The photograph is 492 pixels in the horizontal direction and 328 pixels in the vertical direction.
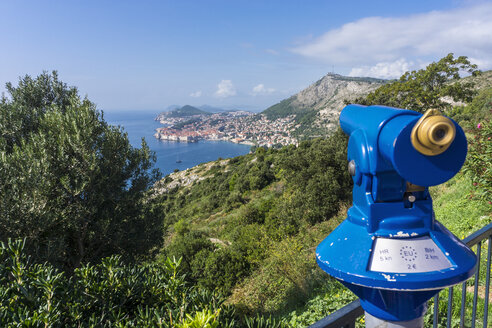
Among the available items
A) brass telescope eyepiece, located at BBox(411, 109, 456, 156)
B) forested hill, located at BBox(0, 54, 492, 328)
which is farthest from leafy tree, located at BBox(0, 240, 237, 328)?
brass telescope eyepiece, located at BBox(411, 109, 456, 156)

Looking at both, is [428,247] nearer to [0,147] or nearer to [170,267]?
[170,267]

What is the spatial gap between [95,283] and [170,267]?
0.90 metres

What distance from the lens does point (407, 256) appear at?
971 mm

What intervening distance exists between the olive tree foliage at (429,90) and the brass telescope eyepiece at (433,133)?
64.8 feet

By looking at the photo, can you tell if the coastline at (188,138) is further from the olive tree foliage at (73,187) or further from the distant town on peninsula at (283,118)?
the olive tree foliage at (73,187)

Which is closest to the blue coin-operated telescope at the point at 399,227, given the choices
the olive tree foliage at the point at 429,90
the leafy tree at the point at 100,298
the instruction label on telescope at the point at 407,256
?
the instruction label on telescope at the point at 407,256

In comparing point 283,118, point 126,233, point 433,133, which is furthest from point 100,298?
point 283,118

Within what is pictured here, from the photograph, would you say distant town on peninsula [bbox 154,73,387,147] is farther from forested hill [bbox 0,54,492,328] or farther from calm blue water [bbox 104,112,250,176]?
forested hill [bbox 0,54,492,328]

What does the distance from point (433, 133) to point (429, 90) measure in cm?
2210

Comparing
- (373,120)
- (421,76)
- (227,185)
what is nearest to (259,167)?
(227,185)

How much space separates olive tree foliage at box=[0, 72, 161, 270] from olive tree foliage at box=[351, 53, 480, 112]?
52.8 feet

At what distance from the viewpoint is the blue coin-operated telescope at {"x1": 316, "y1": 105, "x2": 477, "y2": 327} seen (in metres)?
0.93

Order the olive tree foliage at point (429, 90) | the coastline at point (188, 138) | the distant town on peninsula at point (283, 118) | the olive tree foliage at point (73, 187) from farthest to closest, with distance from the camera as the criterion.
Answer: the coastline at point (188, 138) → the distant town on peninsula at point (283, 118) → the olive tree foliage at point (429, 90) → the olive tree foliage at point (73, 187)

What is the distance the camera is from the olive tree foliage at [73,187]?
6793 millimetres
